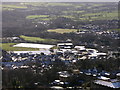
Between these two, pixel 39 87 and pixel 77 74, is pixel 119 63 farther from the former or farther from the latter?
pixel 39 87

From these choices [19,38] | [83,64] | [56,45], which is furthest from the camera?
[19,38]

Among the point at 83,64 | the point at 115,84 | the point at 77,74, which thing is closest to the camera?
the point at 115,84

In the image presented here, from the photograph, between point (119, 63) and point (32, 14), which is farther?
point (32, 14)

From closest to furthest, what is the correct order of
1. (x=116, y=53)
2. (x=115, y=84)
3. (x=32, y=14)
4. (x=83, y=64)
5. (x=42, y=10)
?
(x=115, y=84), (x=83, y=64), (x=116, y=53), (x=32, y=14), (x=42, y=10)

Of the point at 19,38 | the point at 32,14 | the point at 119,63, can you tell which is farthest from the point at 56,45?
the point at 32,14

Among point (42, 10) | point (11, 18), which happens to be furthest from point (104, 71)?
point (42, 10)

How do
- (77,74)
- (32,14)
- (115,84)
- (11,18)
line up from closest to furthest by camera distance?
1. (115,84)
2. (77,74)
3. (11,18)
4. (32,14)

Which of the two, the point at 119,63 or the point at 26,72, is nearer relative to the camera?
the point at 26,72

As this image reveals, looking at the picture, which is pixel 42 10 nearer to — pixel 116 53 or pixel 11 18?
pixel 11 18
